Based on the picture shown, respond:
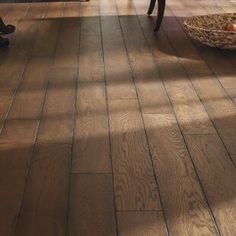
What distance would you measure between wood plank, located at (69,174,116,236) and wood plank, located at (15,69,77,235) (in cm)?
3

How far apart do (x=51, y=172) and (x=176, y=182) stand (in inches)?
18.4

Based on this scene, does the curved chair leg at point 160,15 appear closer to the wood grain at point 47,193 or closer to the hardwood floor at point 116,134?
the hardwood floor at point 116,134

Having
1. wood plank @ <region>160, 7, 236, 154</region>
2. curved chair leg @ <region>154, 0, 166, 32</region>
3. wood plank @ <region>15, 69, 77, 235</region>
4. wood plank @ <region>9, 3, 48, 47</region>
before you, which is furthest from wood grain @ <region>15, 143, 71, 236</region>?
curved chair leg @ <region>154, 0, 166, 32</region>

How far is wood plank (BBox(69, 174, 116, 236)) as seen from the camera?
48.6 inches

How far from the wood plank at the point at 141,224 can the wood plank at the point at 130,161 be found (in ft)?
0.10

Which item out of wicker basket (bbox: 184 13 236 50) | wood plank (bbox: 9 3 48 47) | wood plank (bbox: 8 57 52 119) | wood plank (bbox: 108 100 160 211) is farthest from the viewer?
wood plank (bbox: 9 3 48 47)

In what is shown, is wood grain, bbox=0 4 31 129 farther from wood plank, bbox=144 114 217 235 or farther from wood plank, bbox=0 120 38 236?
wood plank, bbox=144 114 217 235

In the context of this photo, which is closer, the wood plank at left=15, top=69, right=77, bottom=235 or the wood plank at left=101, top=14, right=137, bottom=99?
the wood plank at left=15, top=69, right=77, bottom=235

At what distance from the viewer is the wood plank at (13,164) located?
1289 mm

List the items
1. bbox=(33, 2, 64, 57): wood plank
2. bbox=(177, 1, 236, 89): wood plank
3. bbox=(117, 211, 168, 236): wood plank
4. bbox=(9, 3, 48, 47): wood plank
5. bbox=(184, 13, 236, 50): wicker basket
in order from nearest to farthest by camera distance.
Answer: bbox=(117, 211, 168, 236): wood plank < bbox=(177, 1, 236, 89): wood plank < bbox=(184, 13, 236, 50): wicker basket < bbox=(33, 2, 64, 57): wood plank < bbox=(9, 3, 48, 47): wood plank

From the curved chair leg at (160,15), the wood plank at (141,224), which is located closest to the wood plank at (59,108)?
the wood plank at (141,224)

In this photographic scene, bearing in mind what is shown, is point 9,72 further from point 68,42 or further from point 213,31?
point 213,31

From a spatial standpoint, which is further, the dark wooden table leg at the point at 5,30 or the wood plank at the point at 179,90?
the dark wooden table leg at the point at 5,30

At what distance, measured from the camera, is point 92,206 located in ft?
4.33
